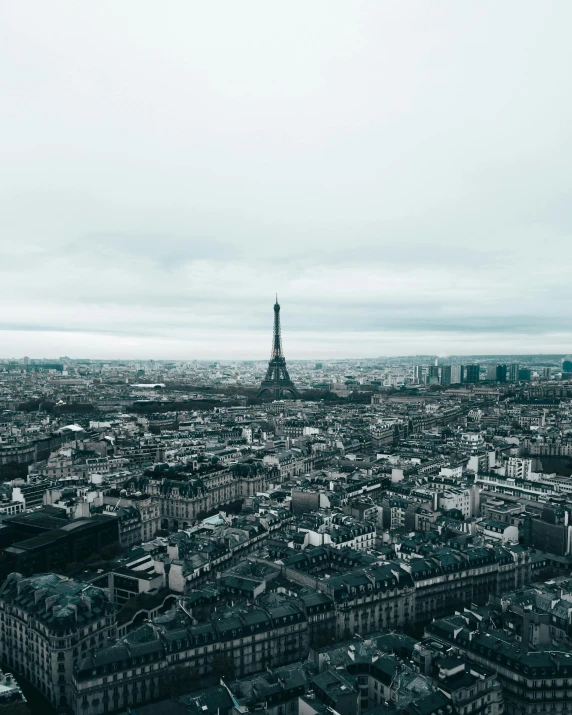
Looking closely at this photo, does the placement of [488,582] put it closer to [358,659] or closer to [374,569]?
Answer: [374,569]

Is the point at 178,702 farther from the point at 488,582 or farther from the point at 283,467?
the point at 283,467

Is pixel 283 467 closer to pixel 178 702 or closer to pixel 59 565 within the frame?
pixel 59 565

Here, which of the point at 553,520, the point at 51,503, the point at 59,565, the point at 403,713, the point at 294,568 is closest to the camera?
the point at 403,713

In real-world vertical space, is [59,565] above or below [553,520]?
below

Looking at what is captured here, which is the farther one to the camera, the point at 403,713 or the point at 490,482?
the point at 490,482

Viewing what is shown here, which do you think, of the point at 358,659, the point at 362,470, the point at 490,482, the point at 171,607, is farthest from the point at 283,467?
the point at 358,659

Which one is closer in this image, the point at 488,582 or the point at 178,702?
the point at 178,702

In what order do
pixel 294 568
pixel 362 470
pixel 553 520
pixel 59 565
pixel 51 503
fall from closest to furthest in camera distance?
1. pixel 294 568
2. pixel 59 565
3. pixel 553 520
4. pixel 51 503
5. pixel 362 470

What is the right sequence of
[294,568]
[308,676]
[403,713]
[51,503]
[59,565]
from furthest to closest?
[51,503]
[59,565]
[294,568]
[308,676]
[403,713]

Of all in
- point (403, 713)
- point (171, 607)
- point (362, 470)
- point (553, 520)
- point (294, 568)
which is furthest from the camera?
point (362, 470)
